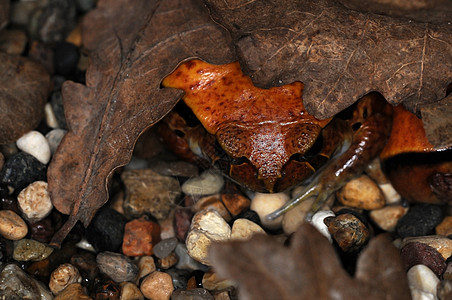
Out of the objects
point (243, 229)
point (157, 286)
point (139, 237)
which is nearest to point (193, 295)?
point (157, 286)

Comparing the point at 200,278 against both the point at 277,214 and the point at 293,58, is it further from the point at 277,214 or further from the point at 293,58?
the point at 293,58

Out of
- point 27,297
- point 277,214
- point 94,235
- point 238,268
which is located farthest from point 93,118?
point 238,268

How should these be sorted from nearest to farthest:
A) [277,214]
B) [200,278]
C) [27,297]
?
[27,297], [200,278], [277,214]

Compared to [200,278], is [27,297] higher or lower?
higher

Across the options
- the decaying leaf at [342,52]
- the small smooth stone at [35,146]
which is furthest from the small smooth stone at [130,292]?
the decaying leaf at [342,52]

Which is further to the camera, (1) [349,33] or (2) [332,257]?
(1) [349,33]

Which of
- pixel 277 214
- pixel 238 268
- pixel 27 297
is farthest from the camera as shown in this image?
pixel 277 214
